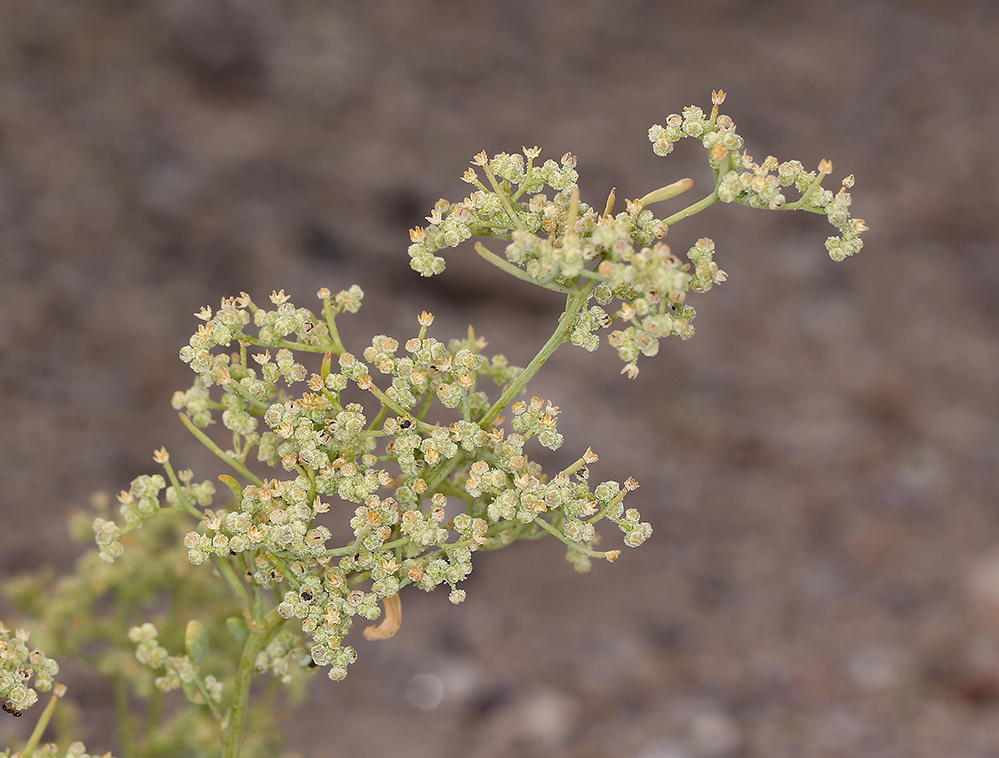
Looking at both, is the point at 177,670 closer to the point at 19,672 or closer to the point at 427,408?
the point at 19,672

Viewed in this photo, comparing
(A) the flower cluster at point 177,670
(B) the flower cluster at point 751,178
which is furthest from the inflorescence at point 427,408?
(A) the flower cluster at point 177,670

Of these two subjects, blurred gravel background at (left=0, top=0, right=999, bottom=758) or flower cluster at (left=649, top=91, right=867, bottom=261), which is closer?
flower cluster at (left=649, top=91, right=867, bottom=261)

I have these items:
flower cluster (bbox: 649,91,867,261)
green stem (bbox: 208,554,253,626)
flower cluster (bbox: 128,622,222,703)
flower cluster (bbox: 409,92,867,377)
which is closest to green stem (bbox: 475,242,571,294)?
flower cluster (bbox: 409,92,867,377)

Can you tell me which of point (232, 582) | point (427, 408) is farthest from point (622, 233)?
point (232, 582)

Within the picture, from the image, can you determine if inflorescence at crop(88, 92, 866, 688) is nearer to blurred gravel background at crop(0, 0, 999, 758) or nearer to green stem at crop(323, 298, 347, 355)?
green stem at crop(323, 298, 347, 355)

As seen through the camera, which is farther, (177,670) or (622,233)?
(177,670)

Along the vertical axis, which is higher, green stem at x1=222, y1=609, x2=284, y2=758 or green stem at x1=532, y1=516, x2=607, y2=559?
green stem at x1=532, y1=516, x2=607, y2=559
